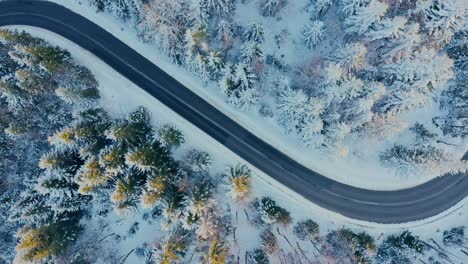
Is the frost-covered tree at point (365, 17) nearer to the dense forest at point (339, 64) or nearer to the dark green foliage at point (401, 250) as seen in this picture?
A: the dense forest at point (339, 64)

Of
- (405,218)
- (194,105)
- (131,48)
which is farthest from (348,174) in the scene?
(131,48)

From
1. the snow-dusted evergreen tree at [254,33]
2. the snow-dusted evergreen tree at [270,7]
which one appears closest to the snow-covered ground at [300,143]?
the snow-dusted evergreen tree at [270,7]

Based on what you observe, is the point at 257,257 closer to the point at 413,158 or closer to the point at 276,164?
the point at 276,164

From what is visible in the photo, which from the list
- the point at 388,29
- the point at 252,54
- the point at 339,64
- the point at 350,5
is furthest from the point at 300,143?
the point at 350,5

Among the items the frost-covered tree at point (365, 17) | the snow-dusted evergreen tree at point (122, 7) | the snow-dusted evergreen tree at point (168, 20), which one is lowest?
the snow-dusted evergreen tree at point (168, 20)

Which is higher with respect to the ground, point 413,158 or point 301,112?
point 413,158
